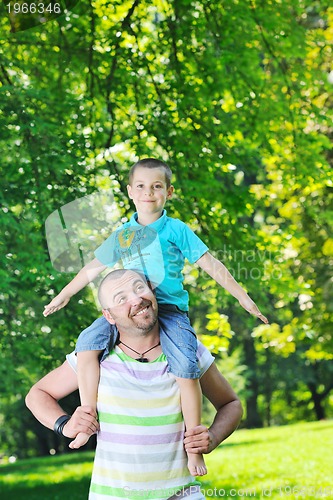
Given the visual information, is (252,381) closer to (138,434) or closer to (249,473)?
(249,473)

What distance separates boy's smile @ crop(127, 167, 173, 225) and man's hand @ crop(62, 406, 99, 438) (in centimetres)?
77

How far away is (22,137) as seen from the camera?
22.9 feet

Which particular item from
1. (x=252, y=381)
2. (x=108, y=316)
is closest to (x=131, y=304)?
(x=108, y=316)

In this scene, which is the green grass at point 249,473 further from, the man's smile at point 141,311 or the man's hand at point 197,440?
the man's smile at point 141,311

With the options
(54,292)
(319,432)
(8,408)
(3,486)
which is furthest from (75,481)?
(8,408)

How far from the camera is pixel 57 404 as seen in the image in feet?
9.87

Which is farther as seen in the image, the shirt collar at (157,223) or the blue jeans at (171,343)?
the shirt collar at (157,223)

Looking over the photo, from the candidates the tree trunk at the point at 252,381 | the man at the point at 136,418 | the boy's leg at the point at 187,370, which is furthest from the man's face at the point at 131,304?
the tree trunk at the point at 252,381

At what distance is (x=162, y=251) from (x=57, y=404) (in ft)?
2.16

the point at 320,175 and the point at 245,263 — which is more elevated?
the point at 320,175

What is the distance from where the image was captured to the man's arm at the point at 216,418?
2.82 meters

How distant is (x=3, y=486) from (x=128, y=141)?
23.5 ft

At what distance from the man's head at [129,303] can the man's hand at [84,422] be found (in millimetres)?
286

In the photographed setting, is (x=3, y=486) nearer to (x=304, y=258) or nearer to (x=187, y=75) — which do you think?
(x=304, y=258)
